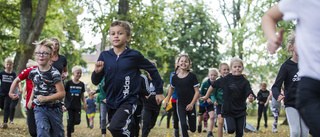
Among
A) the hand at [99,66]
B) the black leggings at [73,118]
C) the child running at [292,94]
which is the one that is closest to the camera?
the hand at [99,66]

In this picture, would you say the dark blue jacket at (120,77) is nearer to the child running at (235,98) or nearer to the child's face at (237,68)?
the child running at (235,98)

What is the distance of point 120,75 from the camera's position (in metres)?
5.45

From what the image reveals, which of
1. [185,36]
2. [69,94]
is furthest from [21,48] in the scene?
[185,36]

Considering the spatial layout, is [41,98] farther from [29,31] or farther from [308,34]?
[29,31]

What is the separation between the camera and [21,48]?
1672 centimetres

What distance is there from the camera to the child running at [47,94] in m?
5.62

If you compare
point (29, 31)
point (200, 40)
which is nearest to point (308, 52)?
point (29, 31)

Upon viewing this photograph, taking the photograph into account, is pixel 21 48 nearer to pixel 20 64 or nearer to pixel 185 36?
pixel 20 64

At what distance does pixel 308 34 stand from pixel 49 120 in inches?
170

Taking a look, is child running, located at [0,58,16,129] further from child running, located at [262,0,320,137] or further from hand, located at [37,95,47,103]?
child running, located at [262,0,320,137]

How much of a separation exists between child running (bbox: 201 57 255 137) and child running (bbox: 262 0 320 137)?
4.66m

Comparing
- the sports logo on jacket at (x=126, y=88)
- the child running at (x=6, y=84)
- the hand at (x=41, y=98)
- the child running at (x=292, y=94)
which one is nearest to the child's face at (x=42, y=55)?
the hand at (x=41, y=98)

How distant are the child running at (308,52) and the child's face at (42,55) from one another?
13.4ft

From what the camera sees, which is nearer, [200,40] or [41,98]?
[41,98]
